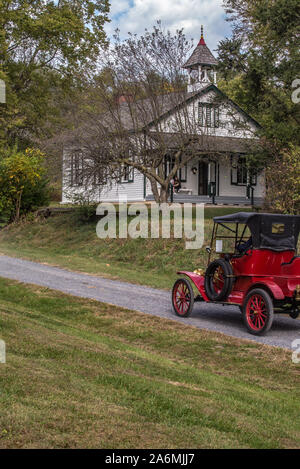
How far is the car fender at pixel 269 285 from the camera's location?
1125 cm

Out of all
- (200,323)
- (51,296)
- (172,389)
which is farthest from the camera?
(51,296)

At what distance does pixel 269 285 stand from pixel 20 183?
22728 millimetres

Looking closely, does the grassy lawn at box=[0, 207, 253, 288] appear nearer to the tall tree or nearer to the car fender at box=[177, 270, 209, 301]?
the car fender at box=[177, 270, 209, 301]

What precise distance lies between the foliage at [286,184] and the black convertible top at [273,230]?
10869 mm

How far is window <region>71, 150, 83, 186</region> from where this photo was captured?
2842cm

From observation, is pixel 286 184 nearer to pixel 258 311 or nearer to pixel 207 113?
pixel 207 113

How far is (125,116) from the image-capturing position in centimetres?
2878

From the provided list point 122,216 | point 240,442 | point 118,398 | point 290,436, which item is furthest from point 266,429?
point 122,216

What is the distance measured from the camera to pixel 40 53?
4316 centimetres

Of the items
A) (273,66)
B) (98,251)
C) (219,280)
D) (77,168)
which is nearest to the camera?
(219,280)

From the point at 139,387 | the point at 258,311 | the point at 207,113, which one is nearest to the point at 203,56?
the point at 207,113

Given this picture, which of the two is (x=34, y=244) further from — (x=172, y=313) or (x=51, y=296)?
(x=172, y=313)

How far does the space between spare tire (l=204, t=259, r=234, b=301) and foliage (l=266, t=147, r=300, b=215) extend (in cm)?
1080

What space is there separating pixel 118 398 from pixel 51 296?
8640 millimetres
